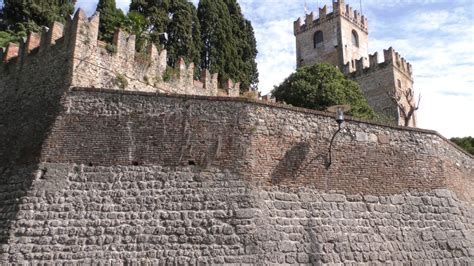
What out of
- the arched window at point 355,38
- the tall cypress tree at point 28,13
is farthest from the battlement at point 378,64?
the tall cypress tree at point 28,13

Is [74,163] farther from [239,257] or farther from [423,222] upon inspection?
[423,222]

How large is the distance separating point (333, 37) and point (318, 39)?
2.02 metres

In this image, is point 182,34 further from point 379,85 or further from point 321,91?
point 379,85

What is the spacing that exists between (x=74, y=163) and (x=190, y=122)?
2790 mm

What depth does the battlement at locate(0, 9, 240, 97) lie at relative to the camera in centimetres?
1311

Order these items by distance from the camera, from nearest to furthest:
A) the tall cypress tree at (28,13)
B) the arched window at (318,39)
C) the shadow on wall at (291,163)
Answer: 1. the shadow on wall at (291,163)
2. the tall cypress tree at (28,13)
3. the arched window at (318,39)

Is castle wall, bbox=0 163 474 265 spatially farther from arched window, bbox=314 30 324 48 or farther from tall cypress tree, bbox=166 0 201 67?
arched window, bbox=314 30 324 48

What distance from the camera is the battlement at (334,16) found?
44.1 m

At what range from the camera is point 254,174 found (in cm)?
1055

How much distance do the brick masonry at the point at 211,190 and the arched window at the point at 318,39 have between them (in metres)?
34.4

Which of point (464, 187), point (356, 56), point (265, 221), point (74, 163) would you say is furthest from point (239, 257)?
point (356, 56)

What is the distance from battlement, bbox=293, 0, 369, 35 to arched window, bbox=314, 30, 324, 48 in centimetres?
99

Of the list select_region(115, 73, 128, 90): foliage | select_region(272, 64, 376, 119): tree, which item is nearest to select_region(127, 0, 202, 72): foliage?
select_region(272, 64, 376, 119): tree

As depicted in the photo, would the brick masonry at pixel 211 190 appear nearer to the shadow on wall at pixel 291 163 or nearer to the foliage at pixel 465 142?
the shadow on wall at pixel 291 163
